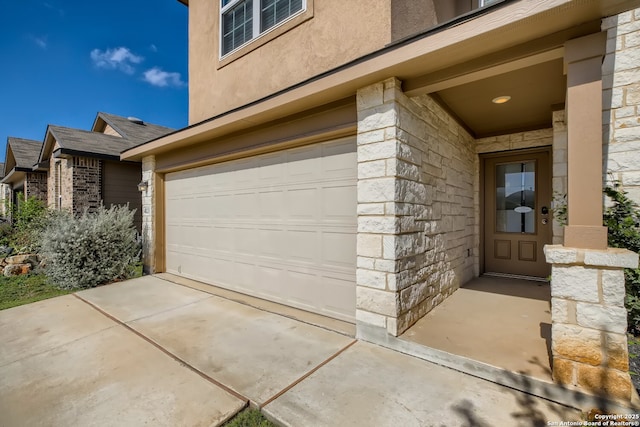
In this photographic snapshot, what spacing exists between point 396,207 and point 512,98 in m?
2.40

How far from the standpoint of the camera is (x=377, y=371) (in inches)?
96.3

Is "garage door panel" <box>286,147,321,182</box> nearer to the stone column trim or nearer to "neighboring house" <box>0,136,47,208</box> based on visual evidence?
the stone column trim

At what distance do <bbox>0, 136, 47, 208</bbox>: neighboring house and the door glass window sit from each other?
14821mm

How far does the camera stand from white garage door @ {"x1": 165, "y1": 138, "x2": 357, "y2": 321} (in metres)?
3.51

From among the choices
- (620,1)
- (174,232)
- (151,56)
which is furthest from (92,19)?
(620,1)

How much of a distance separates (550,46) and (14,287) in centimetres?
859

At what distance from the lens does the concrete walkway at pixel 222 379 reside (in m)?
1.93

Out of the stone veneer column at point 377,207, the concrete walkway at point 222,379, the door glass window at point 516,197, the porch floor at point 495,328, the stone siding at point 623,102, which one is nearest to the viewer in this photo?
the concrete walkway at point 222,379

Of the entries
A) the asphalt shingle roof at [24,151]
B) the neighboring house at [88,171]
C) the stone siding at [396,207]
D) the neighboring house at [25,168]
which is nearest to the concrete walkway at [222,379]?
the stone siding at [396,207]

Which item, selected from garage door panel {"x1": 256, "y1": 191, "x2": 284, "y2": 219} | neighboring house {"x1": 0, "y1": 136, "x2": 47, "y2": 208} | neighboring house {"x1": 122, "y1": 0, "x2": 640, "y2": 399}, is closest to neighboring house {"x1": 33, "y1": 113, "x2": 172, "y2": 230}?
neighboring house {"x1": 0, "y1": 136, "x2": 47, "y2": 208}

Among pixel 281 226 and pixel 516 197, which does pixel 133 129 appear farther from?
pixel 516 197

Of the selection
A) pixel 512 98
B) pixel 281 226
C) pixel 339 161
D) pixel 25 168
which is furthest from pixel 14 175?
pixel 512 98

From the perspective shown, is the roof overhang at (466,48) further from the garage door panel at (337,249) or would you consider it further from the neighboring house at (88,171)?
the neighboring house at (88,171)

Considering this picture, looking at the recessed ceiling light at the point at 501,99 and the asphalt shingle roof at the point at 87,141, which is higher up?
the asphalt shingle roof at the point at 87,141
